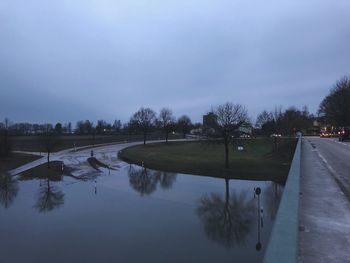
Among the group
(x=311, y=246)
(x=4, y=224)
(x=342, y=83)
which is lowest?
(x=4, y=224)

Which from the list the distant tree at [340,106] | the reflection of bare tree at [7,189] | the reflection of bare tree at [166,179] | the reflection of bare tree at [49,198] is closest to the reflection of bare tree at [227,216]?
the reflection of bare tree at [166,179]

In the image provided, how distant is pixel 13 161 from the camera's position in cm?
6003

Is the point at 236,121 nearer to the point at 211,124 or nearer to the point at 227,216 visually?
the point at 211,124

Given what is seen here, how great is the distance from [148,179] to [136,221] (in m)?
22.3

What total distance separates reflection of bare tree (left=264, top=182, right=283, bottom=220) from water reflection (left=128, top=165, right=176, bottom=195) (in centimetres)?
1072

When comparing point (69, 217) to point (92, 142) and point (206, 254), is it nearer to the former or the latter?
point (206, 254)

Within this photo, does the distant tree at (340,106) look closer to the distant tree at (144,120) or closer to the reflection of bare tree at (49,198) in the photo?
the distant tree at (144,120)

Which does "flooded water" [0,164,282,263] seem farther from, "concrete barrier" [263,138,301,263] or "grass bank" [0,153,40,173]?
"grass bank" [0,153,40,173]

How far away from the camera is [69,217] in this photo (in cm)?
2748

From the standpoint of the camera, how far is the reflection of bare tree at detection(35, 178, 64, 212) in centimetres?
3162

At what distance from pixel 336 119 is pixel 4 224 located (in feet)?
336

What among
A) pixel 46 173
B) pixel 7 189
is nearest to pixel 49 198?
pixel 7 189

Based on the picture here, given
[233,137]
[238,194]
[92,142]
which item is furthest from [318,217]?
[92,142]

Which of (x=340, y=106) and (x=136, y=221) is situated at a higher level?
(x=340, y=106)
